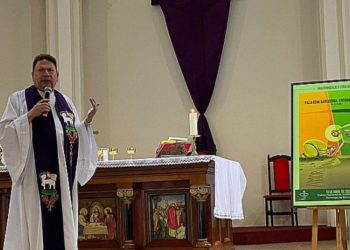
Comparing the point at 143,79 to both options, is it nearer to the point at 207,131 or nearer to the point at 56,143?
the point at 207,131

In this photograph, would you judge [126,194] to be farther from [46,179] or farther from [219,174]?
[46,179]

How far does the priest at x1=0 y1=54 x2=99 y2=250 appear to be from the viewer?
15.1 feet

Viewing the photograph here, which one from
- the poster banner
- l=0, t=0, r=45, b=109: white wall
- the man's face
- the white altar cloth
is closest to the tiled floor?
the white altar cloth

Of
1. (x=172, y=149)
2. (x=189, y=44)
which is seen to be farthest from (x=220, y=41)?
(x=172, y=149)

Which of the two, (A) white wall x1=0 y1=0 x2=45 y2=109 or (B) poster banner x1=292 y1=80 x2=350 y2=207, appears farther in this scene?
(A) white wall x1=0 y1=0 x2=45 y2=109

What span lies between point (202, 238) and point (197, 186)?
491 millimetres

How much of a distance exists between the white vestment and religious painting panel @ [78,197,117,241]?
1791 mm

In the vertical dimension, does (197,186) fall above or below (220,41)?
below

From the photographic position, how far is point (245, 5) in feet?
34.6

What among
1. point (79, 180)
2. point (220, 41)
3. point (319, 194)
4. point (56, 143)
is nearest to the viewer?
point (319, 194)

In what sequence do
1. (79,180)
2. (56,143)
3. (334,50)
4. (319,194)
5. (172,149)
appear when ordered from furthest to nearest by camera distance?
1. (334,50)
2. (172,149)
3. (79,180)
4. (56,143)
5. (319,194)

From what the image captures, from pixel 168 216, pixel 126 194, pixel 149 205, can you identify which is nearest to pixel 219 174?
pixel 168 216

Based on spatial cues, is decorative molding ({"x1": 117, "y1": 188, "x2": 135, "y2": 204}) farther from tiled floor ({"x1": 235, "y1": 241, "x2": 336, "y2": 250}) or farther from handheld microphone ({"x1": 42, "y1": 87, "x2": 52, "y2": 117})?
tiled floor ({"x1": 235, "y1": 241, "x2": 336, "y2": 250})

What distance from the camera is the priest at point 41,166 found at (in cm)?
462
